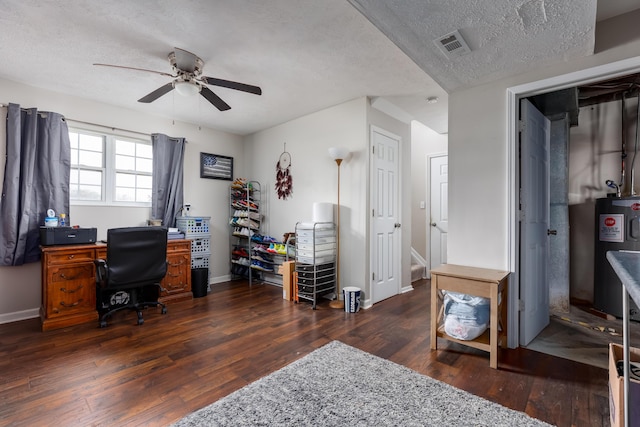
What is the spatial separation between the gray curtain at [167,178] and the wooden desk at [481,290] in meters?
3.54

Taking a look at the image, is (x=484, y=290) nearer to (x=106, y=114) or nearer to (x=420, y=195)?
(x=420, y=195)

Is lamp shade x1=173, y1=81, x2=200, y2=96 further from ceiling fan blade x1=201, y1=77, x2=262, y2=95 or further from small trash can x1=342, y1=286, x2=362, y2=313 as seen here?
small trash can x1=342, y1=286, x2=362, y2=313

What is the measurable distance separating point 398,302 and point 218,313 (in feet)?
6.99

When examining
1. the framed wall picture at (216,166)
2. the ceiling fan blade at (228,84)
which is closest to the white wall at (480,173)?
the ceiling fan blade at (228,84)

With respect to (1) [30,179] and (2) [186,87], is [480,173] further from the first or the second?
(1) [30,179]

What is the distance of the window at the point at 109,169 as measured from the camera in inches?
139

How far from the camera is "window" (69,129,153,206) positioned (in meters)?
3.53

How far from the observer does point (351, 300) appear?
3248 mm

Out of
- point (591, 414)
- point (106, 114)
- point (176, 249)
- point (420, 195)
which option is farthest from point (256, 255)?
point (591, 414)

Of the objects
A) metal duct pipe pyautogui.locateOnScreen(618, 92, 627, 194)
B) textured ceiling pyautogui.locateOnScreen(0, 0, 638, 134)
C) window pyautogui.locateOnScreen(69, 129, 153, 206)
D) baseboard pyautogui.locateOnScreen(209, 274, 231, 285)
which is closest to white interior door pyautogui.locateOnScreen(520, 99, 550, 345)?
textured ceiling pyautogui.locateOnScreen(0, 0, 638, 134)

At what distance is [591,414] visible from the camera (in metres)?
1.57

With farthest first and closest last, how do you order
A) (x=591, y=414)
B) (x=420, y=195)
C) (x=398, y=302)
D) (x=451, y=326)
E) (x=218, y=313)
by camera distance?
(x=420, y=195) < (x=398, y=302) < (x=218, y=313) < (x=451, y=326) < (x=591, y=414)

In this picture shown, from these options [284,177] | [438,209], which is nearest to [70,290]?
[284,177]

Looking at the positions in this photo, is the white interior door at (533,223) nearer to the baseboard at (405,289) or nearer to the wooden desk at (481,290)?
Answer: the wooden desk at (481,290)
